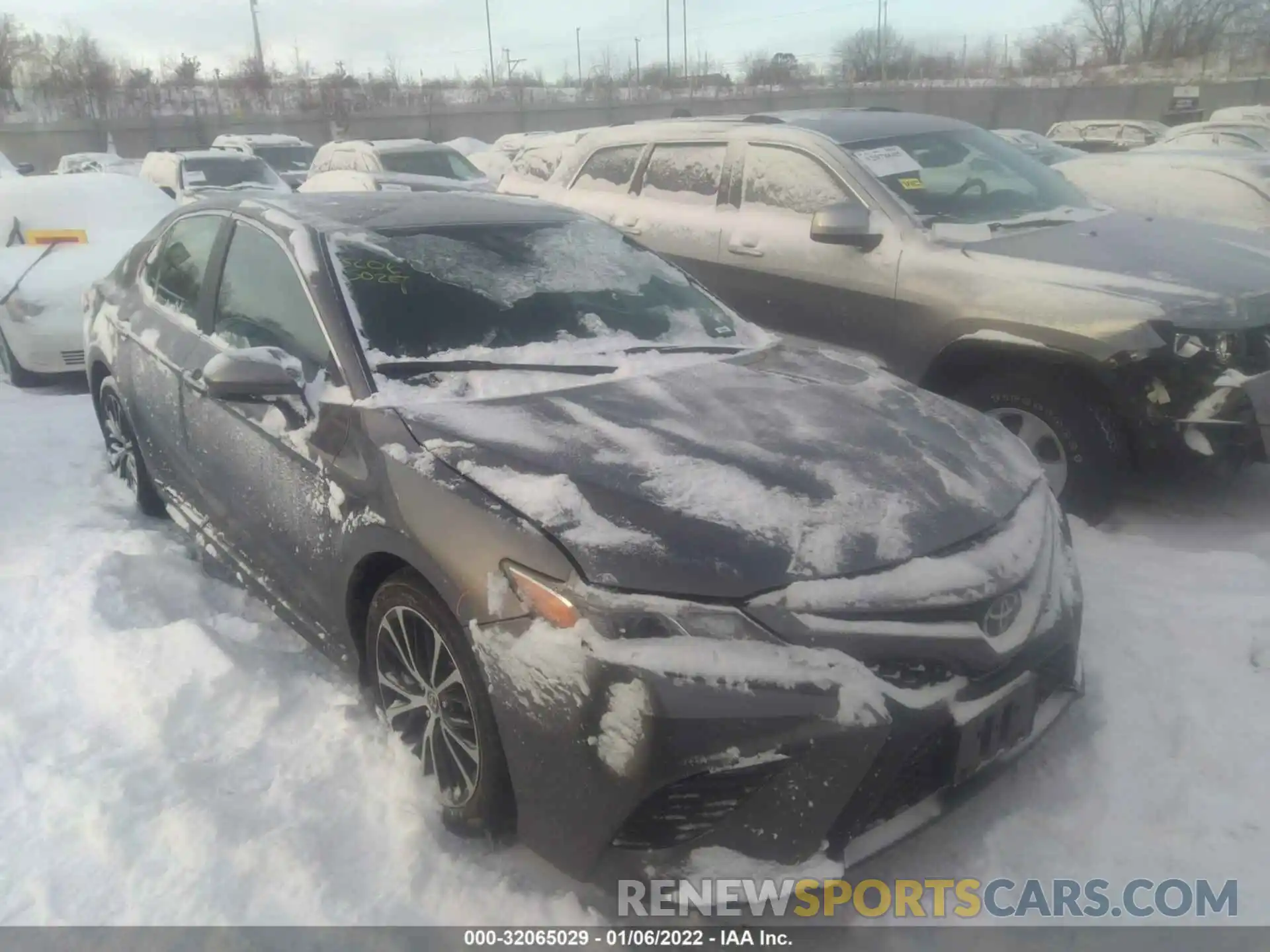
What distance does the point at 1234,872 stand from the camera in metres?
2.34

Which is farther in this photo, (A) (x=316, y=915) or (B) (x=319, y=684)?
(B) (x=319, y=684)

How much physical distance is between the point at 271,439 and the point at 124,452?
6.41ft

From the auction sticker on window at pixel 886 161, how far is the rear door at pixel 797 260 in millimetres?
159

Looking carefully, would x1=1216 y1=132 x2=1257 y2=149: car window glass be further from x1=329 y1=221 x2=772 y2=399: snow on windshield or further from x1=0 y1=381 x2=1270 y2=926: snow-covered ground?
x1=329 y1=221 x2=772 y2=399: snow on windshield

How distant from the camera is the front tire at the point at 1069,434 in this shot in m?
3.98

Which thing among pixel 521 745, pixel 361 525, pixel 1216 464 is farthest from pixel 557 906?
pixel 1216 464

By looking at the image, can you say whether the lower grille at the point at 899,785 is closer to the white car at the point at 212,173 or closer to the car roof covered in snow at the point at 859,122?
the car roof covered in snow at the point at 859,122

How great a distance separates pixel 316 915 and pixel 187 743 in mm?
810

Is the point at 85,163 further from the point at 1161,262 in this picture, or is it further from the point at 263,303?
the point at 1161,262

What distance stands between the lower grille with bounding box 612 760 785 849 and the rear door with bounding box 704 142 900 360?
3098 mm

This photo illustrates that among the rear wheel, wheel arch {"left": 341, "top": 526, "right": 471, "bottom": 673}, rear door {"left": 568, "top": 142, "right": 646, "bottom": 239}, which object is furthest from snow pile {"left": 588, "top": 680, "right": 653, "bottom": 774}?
the rear wheel

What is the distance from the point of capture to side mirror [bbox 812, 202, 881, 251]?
4.54m

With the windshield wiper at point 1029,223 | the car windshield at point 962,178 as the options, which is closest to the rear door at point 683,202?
the car windshield at point 962,178

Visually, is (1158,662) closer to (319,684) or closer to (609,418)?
(609,418)
